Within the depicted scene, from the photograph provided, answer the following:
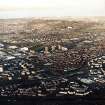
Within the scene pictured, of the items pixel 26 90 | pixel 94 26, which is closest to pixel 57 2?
pixel 94 26

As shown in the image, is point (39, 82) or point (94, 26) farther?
point (94, 26)

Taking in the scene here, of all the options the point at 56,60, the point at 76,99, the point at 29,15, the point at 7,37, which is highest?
the point at 29,15

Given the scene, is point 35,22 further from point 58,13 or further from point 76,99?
point 76,99

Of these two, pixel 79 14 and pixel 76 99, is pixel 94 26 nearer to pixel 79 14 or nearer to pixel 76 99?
pixel 79 14

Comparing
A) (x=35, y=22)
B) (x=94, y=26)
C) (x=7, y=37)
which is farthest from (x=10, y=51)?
(x=94, y=26)

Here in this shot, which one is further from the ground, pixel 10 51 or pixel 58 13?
pixel 58 13

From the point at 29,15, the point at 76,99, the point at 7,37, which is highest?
the point at 29,15
